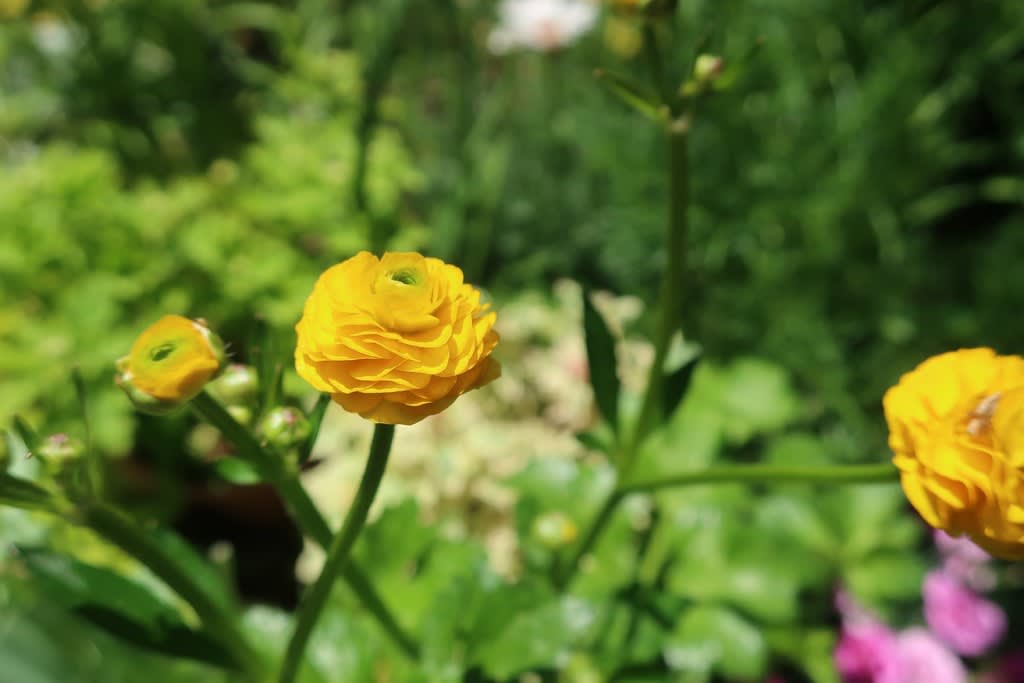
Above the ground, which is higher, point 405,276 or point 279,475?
point 405,276

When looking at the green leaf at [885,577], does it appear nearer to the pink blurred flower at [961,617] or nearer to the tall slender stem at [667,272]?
the pink blurred flower at [961,617]

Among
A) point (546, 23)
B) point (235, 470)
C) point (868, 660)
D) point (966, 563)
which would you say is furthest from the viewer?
point (546, 23)

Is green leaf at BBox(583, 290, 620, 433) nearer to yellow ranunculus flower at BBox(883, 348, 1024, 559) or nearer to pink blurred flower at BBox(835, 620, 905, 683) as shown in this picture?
yellow ranunculus flower at BBox(883, 348, 1024, 559)

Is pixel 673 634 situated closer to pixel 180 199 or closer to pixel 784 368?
pixel 784 368

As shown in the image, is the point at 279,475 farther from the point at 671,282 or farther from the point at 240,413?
the point at 671,282

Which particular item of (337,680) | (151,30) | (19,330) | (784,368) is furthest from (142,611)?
(151,30)

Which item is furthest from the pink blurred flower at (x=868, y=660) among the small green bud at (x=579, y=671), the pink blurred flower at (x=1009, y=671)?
the small green bud at (x=579, y=671)

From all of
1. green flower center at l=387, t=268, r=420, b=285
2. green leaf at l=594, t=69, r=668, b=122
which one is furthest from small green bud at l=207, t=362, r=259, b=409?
green leaf at l=594, t=69, r=668, b=122

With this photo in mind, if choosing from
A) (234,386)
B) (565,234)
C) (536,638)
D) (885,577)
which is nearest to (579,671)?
(536,638)
